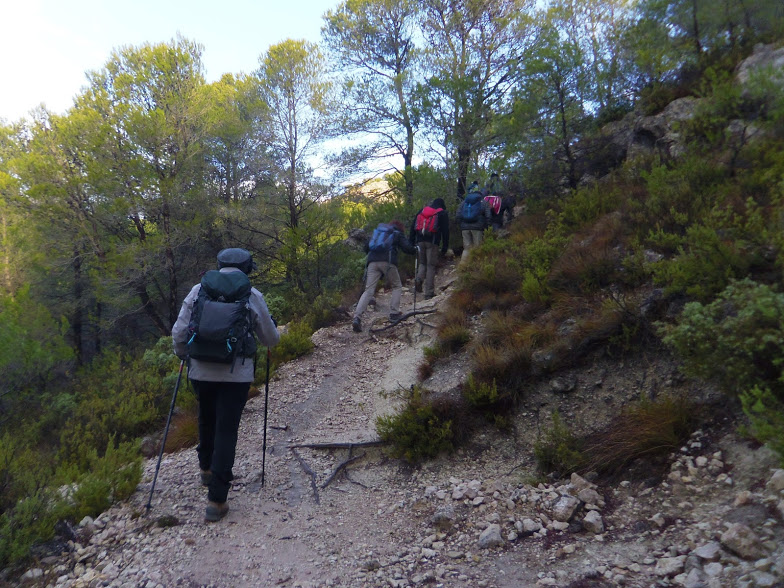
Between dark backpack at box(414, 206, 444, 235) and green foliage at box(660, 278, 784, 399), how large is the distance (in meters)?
6.33

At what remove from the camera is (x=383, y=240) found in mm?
8789

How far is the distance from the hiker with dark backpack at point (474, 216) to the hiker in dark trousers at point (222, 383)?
21.0ft

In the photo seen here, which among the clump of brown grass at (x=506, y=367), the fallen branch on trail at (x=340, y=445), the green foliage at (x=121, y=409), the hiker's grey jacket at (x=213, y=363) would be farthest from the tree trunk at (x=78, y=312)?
the clump of brown grass at (x=506, y=367)

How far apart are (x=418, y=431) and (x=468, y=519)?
3.96ft

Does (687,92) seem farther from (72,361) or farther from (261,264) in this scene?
(72,361)

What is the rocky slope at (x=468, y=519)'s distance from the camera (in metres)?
2.68

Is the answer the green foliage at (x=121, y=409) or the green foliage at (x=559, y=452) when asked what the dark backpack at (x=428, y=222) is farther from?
the green foliage at (x=559, y=452)

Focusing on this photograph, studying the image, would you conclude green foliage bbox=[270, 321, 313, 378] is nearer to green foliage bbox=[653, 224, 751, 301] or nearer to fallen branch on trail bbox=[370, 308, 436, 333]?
fallen branch on trail bbox=[370, 308, 436, 333]

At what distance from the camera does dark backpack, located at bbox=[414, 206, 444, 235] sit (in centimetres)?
951

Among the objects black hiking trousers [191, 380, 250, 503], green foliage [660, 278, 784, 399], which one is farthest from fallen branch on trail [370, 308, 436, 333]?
green foliage [660, 278, 784, 399]

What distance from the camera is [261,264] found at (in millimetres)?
13828

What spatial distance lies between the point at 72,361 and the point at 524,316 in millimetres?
13636

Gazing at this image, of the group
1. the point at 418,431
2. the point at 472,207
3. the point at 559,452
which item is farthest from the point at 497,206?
the point at 559,452

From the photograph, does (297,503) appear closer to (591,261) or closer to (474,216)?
(591,261)
